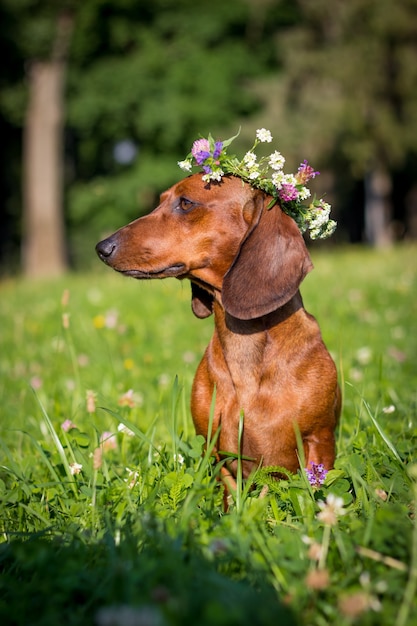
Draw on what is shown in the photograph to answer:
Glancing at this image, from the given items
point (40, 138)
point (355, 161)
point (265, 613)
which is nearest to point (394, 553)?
point (265, 613)

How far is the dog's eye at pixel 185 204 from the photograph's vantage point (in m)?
2.86

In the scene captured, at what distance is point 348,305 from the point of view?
7.34 meters

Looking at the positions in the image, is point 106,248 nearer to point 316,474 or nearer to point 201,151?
point 201,151

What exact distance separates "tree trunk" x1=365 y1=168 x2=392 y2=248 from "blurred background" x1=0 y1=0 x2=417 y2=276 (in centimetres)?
18

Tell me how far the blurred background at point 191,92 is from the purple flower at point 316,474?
16.4 metres

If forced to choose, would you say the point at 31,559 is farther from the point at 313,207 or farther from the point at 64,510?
the point at 313,207

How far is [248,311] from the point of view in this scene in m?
2.60

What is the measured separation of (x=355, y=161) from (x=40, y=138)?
10155 millimetres

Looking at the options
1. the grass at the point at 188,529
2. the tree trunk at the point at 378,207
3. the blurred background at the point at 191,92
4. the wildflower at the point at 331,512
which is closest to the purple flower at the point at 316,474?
the grass at the point at 188,529

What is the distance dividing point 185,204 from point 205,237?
19 cm

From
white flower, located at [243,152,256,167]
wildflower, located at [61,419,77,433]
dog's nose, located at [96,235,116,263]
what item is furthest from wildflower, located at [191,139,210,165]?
wildflower, located at [61,419,77,433]

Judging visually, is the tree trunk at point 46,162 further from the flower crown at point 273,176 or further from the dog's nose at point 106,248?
the flower crown at point 273,176

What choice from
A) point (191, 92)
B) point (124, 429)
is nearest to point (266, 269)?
point (124, 429)

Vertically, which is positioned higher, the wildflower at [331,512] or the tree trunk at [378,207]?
the tree trunk at [378,207]
